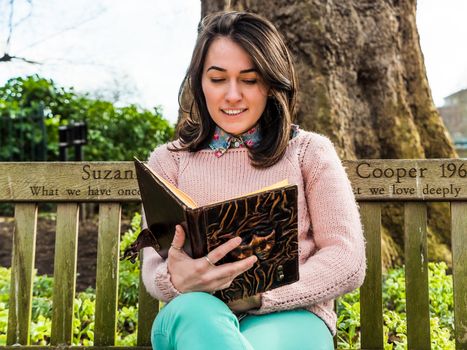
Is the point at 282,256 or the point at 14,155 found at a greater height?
the point at 14,155

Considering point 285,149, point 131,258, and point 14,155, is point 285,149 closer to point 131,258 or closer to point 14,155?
point 131,258

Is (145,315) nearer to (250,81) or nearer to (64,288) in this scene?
(64,288)

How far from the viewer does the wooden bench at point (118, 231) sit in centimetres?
252

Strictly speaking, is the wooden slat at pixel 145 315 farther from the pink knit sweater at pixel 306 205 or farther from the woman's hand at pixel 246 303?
the woman's hand at pixel 246 303

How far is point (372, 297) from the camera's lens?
8.36 ft

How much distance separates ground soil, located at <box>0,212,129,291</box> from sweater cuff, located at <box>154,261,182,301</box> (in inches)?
98.4

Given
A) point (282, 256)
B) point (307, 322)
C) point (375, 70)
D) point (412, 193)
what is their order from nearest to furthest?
point (282, 256) < point (307, 322) < point (412, 193) < point (375, 70)

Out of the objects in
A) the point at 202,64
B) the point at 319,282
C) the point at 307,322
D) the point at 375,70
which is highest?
the point at 375,70

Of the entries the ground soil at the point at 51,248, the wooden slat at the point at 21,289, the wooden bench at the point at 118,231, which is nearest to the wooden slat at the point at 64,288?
the wooden bench at the point at 118,231

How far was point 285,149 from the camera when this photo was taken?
2.14 m

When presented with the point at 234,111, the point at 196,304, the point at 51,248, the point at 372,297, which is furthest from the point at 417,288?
the point at 51,248

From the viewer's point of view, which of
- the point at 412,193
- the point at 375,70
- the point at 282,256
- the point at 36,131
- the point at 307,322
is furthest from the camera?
the point at 36,131

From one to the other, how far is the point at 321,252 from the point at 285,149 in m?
0.39

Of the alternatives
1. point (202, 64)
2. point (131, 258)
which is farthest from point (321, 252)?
point (202, 64)
